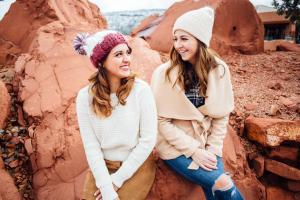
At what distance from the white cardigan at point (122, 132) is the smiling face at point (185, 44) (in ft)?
1.16

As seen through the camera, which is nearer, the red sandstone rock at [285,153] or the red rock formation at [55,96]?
the red rock formation at [55,96]

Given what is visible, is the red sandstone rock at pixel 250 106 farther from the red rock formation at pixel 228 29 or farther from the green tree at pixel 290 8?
the green tree at pixel 290 8

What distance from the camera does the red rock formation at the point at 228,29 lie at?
4.89 m

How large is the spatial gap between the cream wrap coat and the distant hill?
5.96 meters

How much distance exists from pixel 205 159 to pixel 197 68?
59 cm

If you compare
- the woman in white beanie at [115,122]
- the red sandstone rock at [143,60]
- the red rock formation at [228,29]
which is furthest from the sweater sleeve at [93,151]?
the red rock formation at [228,29]

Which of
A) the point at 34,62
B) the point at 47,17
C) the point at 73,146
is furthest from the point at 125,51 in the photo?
the point at 47,17

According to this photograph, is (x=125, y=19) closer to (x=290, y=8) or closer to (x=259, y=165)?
(x=290, y=8)

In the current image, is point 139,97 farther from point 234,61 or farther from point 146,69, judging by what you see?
point 234,61

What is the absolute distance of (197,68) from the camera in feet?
6.57

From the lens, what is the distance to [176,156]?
2.00 meters

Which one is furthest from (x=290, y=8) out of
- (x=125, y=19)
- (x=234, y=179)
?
(x=234, y=179)

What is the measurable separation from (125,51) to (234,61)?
3143 millimetres

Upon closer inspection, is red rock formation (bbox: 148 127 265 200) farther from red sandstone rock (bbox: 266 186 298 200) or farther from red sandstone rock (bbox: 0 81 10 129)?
red sandstone rock (bbox: 0 81 10 129)
